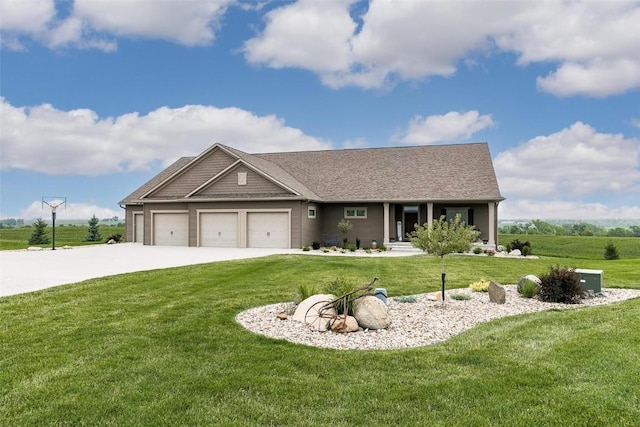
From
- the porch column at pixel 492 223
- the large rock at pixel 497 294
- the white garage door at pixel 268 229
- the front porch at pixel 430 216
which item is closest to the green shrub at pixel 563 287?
the large rock at pixel 497 294

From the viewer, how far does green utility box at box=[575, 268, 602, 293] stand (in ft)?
31.8

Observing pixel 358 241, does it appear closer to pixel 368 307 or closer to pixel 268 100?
pixel 268 100

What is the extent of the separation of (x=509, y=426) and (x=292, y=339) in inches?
129

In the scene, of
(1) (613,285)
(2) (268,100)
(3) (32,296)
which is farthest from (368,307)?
(2) (268,100)

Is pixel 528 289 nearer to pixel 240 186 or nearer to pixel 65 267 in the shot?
pixel 65 267

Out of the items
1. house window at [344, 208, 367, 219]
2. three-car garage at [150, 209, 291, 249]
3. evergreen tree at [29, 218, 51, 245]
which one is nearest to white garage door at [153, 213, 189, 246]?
three-car garage at [150, 209, 291, 249]

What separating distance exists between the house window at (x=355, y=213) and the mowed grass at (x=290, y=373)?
54.9 feet

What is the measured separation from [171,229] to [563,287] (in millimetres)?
21654

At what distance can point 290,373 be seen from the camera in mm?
4660

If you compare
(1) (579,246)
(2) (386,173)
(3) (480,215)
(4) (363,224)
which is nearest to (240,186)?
(4) (363,224)

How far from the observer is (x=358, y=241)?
2419 centimetres

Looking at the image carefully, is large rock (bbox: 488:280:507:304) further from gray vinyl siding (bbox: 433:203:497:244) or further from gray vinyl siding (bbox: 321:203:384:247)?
gray vinyl siding (bbox: 433:203:497:244)

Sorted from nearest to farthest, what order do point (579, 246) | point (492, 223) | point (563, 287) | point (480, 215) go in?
point (563, 287)
point (492, 223)
point (480, 215)
point (579, 246)

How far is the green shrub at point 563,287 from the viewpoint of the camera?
8.81m
